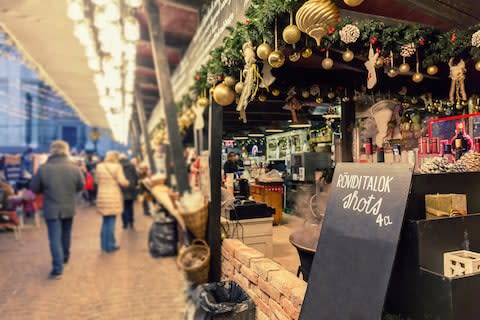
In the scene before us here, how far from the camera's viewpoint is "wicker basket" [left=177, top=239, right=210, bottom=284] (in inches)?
147

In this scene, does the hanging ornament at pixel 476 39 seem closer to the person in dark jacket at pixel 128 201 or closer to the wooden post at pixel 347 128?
the wooden post at pixel 347 128

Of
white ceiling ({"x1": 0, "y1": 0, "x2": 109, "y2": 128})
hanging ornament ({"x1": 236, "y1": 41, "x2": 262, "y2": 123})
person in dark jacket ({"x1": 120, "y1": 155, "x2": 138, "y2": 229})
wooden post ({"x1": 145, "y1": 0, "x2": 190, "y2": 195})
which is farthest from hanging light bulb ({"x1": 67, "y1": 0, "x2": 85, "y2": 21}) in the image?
person in dark jacket ({"x1": 120, "y1": 155, "x2": 138, "y2": 229})

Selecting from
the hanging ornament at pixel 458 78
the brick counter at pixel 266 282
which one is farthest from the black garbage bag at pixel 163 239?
the hanging ornament at pixel 458 78

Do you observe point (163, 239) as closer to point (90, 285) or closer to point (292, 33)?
point (90, 285)

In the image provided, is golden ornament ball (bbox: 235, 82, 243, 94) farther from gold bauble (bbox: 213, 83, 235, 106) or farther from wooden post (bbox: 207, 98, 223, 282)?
wooden post (bbox: 207, 98, 223, 282)

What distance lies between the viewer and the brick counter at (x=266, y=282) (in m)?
2.29

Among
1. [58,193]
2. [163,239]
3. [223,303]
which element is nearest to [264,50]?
[223,303]

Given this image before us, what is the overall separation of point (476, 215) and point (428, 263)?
406 mm

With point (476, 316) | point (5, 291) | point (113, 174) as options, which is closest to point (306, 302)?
point (476, 316)

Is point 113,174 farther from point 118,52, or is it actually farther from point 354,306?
point 354,306

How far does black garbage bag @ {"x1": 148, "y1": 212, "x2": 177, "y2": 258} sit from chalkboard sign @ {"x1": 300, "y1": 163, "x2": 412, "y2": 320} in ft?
13.3

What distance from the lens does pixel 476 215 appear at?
1754mm

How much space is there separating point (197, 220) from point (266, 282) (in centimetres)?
135

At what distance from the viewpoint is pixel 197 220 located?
3.80 m
